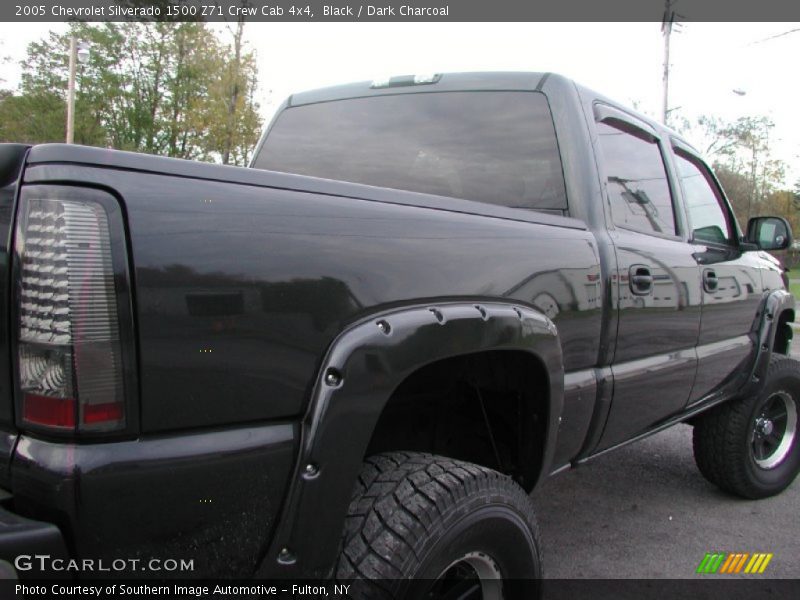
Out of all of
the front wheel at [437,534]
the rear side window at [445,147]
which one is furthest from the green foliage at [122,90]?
the front wheel at [437,534]

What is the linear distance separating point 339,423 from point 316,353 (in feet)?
0.53

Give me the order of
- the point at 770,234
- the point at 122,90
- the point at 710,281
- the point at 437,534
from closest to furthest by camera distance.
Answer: the point at 437,534 < the point at 710,281 < the point at 770,234 < the point at 122,90

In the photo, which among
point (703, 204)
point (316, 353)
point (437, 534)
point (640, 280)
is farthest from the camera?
point (703, 204)

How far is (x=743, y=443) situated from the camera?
362cm

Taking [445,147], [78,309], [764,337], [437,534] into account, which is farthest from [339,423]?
[764,337]

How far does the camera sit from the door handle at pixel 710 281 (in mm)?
3121

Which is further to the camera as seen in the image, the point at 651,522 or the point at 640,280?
the point at 651,522

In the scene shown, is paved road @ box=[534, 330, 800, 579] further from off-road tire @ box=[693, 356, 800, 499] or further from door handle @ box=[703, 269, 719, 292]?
door handle @ box=[703, 269, 719, 292]

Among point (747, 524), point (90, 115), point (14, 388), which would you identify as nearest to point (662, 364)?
point (747, 524)

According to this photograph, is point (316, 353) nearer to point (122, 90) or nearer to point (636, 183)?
point (636, 183)

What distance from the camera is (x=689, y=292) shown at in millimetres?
2961

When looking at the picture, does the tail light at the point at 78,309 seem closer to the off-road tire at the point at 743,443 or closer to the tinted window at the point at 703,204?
the tinted window at the point at 703,204

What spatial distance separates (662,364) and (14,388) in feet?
8.04

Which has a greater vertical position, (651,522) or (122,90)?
(122,90)
